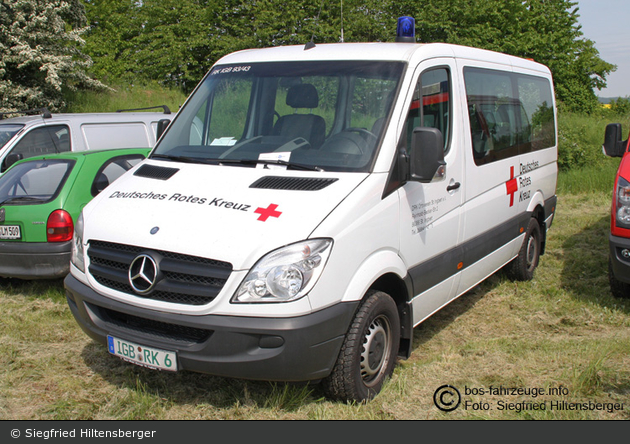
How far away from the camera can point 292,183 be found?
11.8 feet

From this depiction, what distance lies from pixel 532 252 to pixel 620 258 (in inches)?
52.9

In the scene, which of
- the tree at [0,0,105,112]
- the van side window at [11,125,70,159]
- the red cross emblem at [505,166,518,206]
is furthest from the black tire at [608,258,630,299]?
the tree at [0,0,105,112]

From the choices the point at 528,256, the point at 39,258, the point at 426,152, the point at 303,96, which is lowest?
the point at 528,256

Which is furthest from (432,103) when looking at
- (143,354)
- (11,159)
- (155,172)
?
(11,159)

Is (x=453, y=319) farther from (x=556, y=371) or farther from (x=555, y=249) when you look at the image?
(x=555, y=249)

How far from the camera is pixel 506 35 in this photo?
110 ft

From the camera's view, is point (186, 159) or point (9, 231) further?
point (9, 231)

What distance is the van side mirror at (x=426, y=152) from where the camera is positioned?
12.0 ft

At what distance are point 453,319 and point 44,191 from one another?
422 centimetres

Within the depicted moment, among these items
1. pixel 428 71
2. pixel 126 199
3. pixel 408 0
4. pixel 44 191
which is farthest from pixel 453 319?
pixel 408 0

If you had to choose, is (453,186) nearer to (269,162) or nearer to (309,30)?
(269,162)

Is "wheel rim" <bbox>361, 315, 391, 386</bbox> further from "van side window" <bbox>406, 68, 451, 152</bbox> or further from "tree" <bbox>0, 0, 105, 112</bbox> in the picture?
"tree" <bbox>0, 0, 105, 112</bbox>

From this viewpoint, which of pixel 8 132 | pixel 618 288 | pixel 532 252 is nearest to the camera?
pixel 618 288

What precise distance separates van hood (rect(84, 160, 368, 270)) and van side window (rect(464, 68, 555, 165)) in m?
1.84
